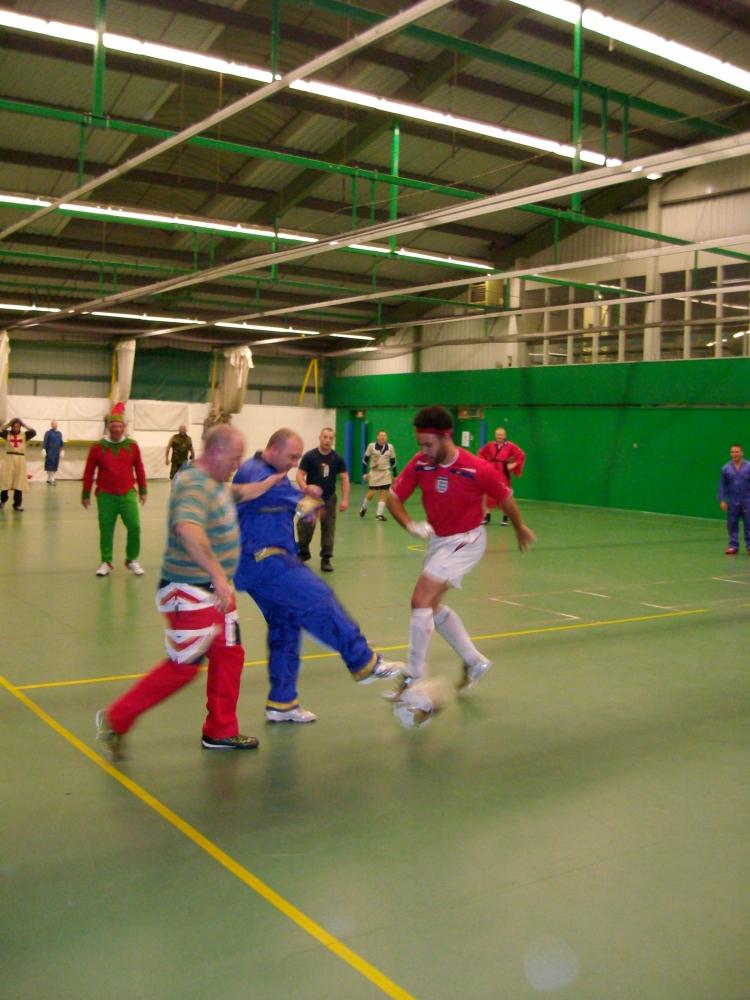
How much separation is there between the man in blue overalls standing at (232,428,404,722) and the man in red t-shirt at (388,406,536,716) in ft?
2.49

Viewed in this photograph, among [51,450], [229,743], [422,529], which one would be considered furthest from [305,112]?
[229,743]

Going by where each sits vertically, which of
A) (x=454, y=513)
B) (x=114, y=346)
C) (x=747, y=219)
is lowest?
(x=454, y=513)

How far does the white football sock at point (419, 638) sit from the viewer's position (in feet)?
19.4

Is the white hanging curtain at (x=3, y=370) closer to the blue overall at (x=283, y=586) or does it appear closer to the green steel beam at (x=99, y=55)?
the green steel beam at (x=99, y=55)

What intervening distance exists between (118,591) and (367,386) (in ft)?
77.1

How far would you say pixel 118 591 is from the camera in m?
9.94

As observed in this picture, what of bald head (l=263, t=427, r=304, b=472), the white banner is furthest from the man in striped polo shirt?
the white banner

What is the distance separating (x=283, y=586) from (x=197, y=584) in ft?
2.16

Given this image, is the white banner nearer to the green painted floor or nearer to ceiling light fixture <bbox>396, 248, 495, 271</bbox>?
ceiling light fixture <bbox>396, 248, 495, 271</bbox>

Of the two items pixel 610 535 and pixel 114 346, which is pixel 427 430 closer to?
pixel 610 535

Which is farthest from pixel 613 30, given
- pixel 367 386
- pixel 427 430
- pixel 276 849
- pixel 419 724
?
pixel 367 386

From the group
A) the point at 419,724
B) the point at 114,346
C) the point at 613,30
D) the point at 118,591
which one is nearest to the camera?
the point at 419,724

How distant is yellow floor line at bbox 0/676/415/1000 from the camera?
9.46 ft

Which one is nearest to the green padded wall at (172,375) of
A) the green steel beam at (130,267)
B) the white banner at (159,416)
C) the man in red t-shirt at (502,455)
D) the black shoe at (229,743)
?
the white banner at (159,416)
